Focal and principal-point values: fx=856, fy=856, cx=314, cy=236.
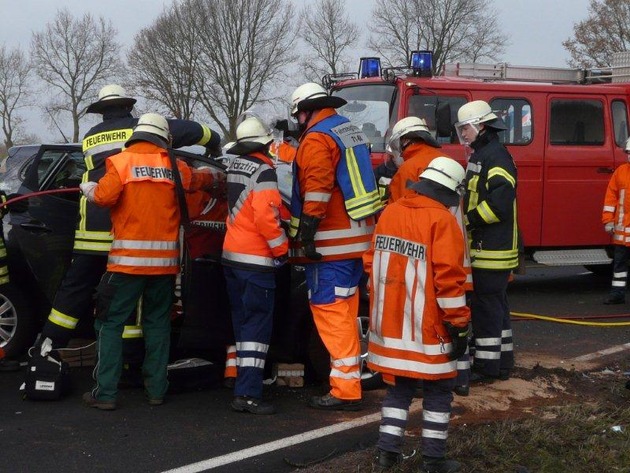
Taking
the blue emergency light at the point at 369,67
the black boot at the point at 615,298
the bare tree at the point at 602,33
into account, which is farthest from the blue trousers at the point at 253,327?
the bare tree at the point at 602,33

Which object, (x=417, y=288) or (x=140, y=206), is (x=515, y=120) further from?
(x=417, y=288)

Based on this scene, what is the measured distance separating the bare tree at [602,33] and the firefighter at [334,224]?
3439 centimetres

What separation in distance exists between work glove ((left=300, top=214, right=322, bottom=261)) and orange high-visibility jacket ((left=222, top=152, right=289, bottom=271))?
14cm

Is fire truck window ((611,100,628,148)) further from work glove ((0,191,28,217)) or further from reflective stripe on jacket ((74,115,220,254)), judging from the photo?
work glove ((0,191,28,217))

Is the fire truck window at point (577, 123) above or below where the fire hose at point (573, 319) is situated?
above

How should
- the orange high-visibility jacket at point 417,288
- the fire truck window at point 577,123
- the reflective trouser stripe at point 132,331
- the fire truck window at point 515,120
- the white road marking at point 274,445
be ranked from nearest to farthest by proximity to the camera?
1. the orange high-visibility jacket at point 417,288
2. the white road marking at point 274,445
3. the reflective trouser stripe at point 132,331
4. the fire truck window at point 515,120
5. the fire truck window at point 577,123

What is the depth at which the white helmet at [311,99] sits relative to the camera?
18.4ft

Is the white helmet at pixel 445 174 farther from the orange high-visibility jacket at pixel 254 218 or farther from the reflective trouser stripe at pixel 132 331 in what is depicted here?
the reflective trouser stripe at pixel 132 331

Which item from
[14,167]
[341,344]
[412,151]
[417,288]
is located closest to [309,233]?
[341,344]

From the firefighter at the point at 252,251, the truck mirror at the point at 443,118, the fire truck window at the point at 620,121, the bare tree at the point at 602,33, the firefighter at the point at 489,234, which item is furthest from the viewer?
the bare tree at the point at 602,33

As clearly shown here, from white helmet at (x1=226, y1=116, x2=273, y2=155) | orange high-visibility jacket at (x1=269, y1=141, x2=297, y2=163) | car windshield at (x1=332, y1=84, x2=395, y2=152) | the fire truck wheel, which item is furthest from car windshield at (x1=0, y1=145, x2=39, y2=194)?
car windshield at (x1=332, y1=84, x2=395, y2=152)

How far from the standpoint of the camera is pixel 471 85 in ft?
31.0

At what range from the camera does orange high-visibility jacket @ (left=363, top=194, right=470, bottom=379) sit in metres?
4.21

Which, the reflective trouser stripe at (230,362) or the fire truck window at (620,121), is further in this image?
the fire truck window at (620,121)
